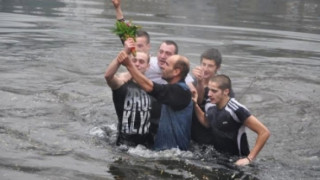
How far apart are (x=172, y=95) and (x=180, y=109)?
16.4 inches

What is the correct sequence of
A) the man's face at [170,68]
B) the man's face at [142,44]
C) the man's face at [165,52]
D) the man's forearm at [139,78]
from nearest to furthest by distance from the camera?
the man's forearm at [139,78], the man's face at [170,68], the man's face at [165,52], the man's face at [142,44]

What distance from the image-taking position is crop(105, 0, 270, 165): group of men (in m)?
8.11

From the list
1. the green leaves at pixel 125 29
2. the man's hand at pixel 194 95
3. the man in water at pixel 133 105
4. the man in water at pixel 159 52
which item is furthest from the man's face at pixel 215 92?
Answer: the man in water at pixel 159 52

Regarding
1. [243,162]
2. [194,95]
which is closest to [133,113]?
[194,95]

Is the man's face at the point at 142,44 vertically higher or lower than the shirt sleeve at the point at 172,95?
higher

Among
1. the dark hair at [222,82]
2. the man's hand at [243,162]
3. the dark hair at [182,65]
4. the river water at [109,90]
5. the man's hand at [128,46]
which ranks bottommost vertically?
the river water at [109,90]

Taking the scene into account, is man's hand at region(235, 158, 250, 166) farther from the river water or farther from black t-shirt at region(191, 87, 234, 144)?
black t-shirt at region(191, 87, 234, 144)

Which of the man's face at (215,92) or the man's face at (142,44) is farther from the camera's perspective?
the man's face at (142,44)

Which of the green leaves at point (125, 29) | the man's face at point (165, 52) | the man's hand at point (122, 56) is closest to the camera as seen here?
the man's hand at point (122, 56)

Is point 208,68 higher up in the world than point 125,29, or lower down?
lower down

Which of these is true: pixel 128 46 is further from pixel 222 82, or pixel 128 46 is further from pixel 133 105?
pixel 222 82

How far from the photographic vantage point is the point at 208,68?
888 cm

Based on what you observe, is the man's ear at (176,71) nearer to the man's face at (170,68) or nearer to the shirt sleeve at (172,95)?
the man's face at (170,68)

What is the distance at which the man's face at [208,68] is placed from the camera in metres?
8.88
